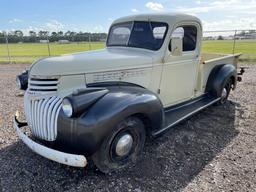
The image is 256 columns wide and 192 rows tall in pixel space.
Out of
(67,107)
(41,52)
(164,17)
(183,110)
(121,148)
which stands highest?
(164,17)

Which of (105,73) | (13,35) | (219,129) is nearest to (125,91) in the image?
(105,73)

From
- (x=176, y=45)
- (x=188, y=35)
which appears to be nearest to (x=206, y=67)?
(x=188, y=35)

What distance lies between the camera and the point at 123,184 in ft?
10.2

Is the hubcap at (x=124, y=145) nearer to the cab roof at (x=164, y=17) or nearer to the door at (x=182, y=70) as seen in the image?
the door at (x=182, y=70)

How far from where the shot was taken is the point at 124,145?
327 centimetres

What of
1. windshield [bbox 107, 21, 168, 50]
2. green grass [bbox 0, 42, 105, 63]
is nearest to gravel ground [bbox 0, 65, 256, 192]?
windshield [bbox 107, 21, 168, 50]

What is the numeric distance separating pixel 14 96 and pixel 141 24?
5151mm

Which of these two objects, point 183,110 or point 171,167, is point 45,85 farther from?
point 183,110

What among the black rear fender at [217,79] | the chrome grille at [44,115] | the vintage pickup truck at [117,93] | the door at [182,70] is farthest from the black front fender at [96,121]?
the black rear fender at [217,79]

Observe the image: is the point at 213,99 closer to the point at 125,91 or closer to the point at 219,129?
the point at 219,129

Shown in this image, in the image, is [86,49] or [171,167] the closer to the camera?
[171,167]

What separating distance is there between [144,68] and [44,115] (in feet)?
5.61

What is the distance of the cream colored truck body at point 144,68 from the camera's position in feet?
10.6

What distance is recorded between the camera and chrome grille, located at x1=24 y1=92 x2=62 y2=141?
3.00 metres
